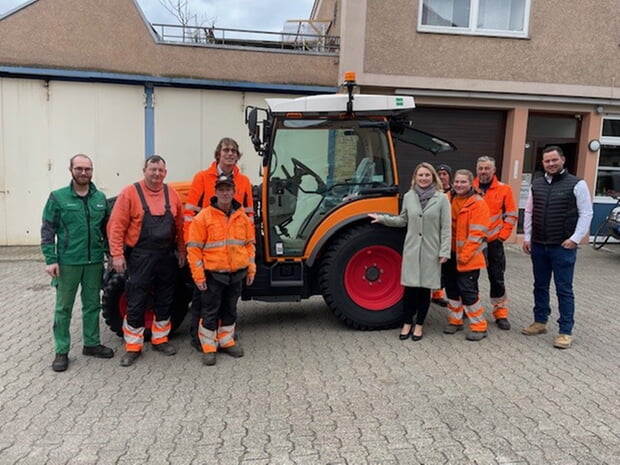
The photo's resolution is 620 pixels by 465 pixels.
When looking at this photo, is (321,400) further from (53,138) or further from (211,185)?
(53,138)

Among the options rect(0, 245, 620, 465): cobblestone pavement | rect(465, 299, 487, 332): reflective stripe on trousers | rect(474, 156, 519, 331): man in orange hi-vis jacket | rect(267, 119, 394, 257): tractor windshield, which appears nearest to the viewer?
rect(0, 245, 620, 465): cobblestone pavement

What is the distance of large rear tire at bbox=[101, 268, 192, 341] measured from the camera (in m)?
4.13

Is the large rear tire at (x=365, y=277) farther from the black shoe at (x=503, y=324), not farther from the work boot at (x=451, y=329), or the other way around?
the black shoe at (x=503, y=324)

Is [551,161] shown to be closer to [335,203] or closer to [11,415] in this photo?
[335,203]

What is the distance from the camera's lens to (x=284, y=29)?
36.6 ft

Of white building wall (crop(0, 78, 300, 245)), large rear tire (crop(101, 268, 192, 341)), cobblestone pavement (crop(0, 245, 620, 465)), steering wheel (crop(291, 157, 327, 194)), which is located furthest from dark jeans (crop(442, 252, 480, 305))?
white building wall (crop(0, 78, 300, 245))

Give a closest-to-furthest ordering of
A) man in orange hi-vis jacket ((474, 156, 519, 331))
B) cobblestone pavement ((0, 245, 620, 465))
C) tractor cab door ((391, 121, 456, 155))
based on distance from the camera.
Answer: cobblestone pavement ((0, 245, 620, 465))
tractor cab door ((391, 121, 456, 155))
man in orange hi-vis jacket ((474, 156, 519, 331))

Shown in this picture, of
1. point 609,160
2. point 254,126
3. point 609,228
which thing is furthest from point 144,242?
point 609,160

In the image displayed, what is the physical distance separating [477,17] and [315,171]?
6.62 meters

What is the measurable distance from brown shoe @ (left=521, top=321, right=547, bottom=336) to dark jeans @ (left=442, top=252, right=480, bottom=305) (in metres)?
0.68

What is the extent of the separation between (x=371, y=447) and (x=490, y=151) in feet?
26.8

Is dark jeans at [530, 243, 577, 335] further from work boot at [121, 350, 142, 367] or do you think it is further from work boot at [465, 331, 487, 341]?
work boot at [121, 350, 142, 367]

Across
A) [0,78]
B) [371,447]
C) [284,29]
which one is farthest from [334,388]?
[284,29]

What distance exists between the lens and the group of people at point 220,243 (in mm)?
3738
